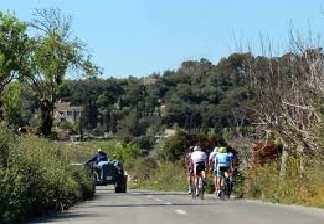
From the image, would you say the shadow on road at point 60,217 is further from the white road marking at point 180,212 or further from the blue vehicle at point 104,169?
the blue vehicle at point 104,169

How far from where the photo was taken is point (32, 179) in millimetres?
20891

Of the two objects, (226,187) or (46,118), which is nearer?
(226,187)

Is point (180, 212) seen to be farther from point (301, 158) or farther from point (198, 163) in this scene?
point (301, 158)

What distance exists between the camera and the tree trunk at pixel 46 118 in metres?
48.6

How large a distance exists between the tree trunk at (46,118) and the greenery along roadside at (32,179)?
18.9 m

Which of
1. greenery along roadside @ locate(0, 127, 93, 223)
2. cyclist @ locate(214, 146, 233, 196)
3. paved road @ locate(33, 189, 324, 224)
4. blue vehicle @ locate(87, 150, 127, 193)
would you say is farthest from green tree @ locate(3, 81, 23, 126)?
paved road @ locate(33, 189, 324, 224)

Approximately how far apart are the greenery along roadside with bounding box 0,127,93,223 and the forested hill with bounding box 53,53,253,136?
3079 cm

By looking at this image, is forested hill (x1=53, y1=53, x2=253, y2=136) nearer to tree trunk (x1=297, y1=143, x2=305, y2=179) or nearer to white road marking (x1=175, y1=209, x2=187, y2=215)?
tree trunk (x1=297, y1=143, x2=305, y2=179)

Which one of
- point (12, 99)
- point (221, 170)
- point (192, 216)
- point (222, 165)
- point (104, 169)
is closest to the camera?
point (192, 216)

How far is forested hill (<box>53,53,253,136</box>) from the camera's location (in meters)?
71.3

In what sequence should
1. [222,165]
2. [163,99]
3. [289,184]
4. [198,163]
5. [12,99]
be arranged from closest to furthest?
1. [289,184]
2. [222,165]
3. [198,163]
4. [12,99]
5. [163,99]

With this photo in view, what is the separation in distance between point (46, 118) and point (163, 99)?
51.8m

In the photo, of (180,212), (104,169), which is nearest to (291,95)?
(104,169)

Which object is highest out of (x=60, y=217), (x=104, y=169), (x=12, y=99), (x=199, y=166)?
(x=12, y=99)
